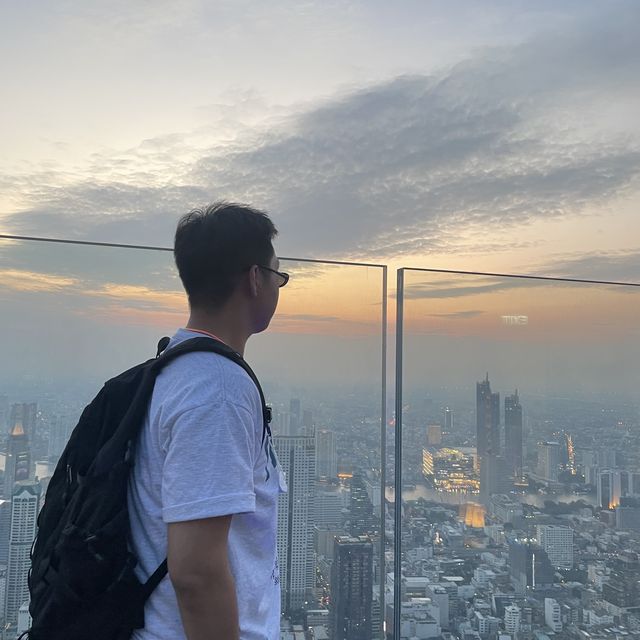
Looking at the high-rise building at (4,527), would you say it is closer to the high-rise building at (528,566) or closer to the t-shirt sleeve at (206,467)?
the t-shirt sleeve at (206,467)

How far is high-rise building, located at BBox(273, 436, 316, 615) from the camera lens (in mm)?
1940

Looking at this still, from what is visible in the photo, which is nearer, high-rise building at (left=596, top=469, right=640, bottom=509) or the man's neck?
the man's neck

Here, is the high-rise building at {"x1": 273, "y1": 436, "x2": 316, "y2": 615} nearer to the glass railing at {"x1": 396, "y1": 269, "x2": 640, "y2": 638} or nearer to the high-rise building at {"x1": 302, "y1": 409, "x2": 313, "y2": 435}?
the high-rise building at {"x1": 302, "y1": 409, "x2": 313, "y2": 435}

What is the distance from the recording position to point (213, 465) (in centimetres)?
74

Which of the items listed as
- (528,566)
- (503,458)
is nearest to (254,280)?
(503,458)

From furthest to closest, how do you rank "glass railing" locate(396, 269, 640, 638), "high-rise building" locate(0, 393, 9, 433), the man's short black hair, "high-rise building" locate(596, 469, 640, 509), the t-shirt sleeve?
"high-rise building" locate(596, 469, 640, 509) < "glass railing" locate(396, 269, 640, 638) < "high-rise building" locate(0, 393, 9, 433) < the man's short black hair < the t-shirt sleeve

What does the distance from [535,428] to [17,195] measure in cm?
287

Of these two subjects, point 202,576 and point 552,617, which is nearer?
point 202,576

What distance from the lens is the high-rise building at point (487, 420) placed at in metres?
2.10

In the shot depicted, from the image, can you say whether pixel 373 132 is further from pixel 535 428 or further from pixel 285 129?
pixel 535 428

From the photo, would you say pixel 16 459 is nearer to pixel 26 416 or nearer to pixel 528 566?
pixel 26 416

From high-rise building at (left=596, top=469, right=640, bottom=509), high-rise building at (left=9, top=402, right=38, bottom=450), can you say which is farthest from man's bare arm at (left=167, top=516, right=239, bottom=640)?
high-rise building at (left=596, top=469, right=640, bottom=509)

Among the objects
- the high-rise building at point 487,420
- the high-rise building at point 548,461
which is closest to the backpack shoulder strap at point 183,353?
Answer: the high-rise building at point 487,420

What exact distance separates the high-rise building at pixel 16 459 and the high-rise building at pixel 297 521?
2.68 ft
